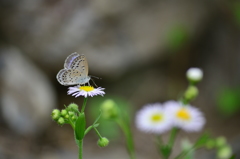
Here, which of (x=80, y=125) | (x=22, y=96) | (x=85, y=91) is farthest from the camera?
(x=22, y=96)

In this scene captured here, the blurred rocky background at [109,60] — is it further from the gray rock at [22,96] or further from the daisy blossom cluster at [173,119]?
the daisy blossom cluster at [173,119]

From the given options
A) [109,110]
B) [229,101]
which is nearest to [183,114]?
[109,110]

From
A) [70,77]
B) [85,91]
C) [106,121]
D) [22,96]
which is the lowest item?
[85,91]

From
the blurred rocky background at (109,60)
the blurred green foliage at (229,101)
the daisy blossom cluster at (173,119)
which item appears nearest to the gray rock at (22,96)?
the blurred rocky background at (109,60)

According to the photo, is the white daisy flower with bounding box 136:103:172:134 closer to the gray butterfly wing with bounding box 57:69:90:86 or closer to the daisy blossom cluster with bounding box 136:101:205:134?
the daisy blossom cluster with bounding box 136:101:205:134

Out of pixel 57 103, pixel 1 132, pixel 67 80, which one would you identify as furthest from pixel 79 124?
pixel 57 103

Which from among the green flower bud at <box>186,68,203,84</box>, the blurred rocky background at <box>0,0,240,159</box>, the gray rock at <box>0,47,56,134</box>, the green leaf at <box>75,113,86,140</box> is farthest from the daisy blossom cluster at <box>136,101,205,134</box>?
the gray rock at <box>0,47,56,134</box>

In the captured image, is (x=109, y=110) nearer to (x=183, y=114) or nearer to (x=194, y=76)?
(x=183, y=114)
